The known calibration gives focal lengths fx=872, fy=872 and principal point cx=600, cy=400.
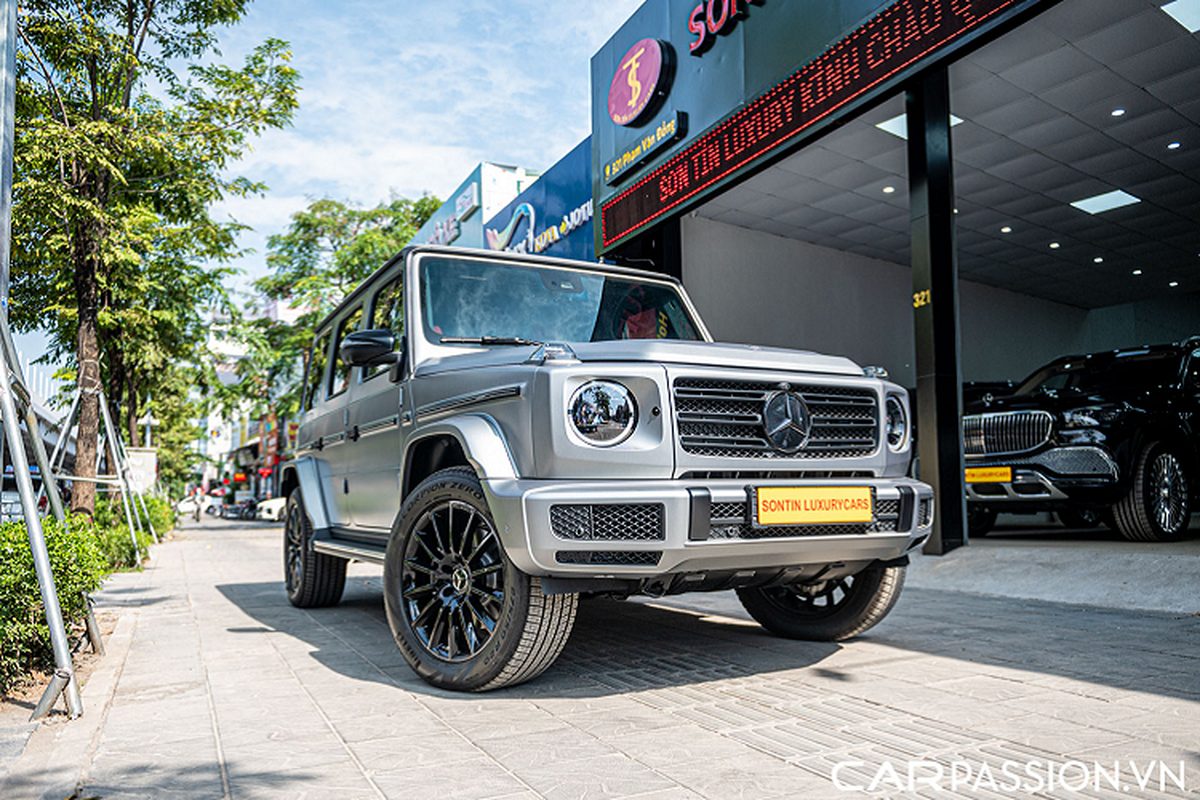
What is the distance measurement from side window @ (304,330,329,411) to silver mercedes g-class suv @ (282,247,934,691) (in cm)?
190

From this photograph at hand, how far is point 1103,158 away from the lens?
1206cm

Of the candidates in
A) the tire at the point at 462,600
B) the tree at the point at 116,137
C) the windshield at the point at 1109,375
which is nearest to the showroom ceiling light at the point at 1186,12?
the windshield at the point at 1109,375

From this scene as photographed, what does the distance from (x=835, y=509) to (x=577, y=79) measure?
12.8 meters

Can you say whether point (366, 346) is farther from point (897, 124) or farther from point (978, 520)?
point (897, 124)

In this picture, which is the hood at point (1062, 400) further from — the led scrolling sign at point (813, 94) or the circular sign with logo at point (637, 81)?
the circular sign with logo at point (637, 81)

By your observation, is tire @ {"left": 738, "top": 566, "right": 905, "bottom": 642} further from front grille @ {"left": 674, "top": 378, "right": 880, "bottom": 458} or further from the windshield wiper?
the windshield wiper

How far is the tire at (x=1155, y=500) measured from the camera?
709 cm

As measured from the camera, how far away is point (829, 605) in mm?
4488

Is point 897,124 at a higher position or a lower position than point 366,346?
higher

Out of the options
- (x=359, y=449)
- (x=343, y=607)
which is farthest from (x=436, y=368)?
(x=343, y=607)

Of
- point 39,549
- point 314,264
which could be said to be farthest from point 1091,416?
point 314,264

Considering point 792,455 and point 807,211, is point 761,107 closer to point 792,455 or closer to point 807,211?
point 807,211

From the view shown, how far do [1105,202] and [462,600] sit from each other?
46.7 ft

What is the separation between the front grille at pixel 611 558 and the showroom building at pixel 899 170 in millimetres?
5282
